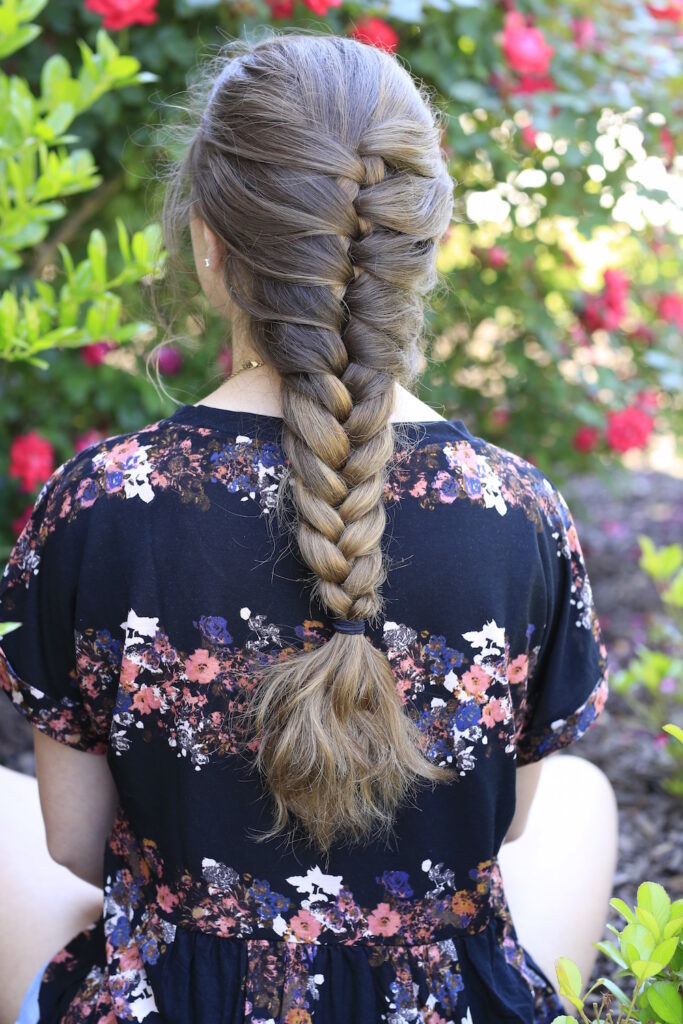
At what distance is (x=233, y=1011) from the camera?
1109mm

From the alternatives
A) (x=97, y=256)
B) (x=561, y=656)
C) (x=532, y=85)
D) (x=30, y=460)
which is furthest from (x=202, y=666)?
(x=532, y=85)

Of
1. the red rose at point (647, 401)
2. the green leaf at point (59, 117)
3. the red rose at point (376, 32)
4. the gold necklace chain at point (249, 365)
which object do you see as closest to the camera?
the gold necklace chain at point (249, 365)

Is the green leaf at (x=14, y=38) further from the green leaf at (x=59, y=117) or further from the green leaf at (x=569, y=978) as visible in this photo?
the green leaf at (x=569, y=978)

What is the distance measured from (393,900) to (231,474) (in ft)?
1.70

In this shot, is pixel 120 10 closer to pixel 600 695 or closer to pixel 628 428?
pixel 600 695

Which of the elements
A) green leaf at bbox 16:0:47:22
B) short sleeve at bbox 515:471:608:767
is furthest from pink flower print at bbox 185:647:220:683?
green leaf at bbox 16:0:47:22

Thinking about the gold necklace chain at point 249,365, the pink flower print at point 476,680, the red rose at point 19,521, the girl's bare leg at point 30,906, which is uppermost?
the gold necklace chain at point 249,365

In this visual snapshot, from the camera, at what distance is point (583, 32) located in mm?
2371

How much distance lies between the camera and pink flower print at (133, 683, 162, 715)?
1.10 m

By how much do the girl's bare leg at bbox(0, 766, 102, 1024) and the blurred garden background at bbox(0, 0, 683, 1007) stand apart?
835 millimetres

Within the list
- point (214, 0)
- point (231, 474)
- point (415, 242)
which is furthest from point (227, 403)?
point (214, 0)

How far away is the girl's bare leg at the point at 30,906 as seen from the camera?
1.34 m

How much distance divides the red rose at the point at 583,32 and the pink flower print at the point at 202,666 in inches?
76.1

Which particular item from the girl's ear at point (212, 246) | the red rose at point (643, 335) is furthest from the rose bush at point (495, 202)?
the girl's ear at point (212, 246)
